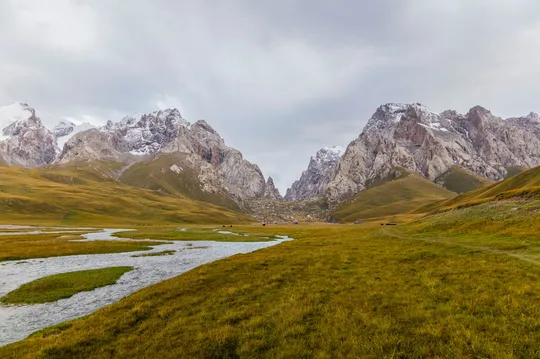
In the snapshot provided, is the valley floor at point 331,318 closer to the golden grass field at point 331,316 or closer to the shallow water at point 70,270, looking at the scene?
the golden grass field at point 331,316

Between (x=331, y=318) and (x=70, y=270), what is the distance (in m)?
44.7

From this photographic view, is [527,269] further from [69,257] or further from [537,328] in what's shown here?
[69,257]

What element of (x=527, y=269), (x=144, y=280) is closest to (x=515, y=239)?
(x=527, y=269)

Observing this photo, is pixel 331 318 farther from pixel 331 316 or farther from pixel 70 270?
pixel 70 270

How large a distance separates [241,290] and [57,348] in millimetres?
12916

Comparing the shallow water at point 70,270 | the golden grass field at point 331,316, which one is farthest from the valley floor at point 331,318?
the shallow water at point 70,270

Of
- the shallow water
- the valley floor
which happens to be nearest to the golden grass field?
the valley floor

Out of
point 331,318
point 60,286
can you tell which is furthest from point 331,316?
point 60,286

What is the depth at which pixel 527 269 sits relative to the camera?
2256 centimetres

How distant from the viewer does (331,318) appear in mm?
17375

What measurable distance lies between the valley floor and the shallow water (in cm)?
572

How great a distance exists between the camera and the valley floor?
13.7 metres

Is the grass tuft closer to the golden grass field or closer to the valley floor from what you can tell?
the golden grass field

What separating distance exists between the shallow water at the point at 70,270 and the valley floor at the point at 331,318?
5.72 meters
